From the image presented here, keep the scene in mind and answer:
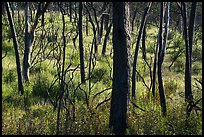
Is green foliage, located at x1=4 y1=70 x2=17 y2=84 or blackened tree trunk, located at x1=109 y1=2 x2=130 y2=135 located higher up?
blackened tree trunk, located at x1=109 y1=2 x2=130 y2=135

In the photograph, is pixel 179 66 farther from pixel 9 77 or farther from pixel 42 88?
pixel 9 77

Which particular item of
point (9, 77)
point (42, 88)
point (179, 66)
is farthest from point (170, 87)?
point (9, 77)

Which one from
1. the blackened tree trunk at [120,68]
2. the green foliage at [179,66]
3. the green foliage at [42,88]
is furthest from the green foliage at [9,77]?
the green foliage at [179,66]

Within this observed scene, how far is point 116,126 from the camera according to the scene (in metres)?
5.14

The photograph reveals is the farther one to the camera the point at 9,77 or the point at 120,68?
the point at 9,77

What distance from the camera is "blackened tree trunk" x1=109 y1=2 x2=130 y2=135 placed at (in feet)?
16.0

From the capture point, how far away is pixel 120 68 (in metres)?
5.05

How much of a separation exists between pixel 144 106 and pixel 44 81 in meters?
3.26

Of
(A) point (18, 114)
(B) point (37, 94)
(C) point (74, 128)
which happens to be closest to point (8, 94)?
(B) point (37, 94)

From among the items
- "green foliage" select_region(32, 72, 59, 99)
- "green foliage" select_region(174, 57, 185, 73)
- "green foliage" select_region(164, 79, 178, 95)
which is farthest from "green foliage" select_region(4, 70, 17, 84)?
"green foliage" select_region(174, 57, 185, 73)

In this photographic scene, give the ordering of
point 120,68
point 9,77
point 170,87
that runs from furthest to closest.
A: point 9,77, point 170,87, point 120,68

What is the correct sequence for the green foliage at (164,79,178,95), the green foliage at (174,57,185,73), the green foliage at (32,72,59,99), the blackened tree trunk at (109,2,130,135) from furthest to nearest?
the green foliage at (174,57,185,73) → the green foliage at (164,79,178,95) → the green foliage at (32,72,59,99) → the blackened tree trunk at (109,2,130,135)

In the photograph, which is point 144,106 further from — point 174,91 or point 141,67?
point 141,67

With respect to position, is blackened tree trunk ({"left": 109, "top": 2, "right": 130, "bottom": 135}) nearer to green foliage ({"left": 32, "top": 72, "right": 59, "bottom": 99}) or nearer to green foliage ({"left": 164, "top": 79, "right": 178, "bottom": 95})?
green foliage ({"left": 32, "top": 72, "right": 59, "bottom": 99})
